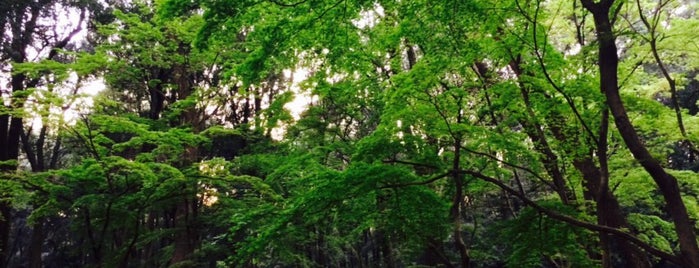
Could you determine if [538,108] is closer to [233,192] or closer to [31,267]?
[233,192]

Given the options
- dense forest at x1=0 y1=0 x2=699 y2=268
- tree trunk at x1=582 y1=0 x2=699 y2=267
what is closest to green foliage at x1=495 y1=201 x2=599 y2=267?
dense forest at x1=0 y1=0 x2=699 y2=268

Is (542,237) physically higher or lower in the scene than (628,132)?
lower

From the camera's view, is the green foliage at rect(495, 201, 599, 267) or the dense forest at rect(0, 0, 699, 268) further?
the green foliage at rect(495, 201, 599, 267)

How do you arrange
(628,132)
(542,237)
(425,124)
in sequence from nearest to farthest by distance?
(628,132) < (425,124) < (542,237)

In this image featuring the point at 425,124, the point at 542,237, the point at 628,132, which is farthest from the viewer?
the point at 542,237

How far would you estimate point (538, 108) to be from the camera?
6480mm

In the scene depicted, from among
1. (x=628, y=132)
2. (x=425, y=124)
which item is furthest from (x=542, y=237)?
(x=425, y=124)

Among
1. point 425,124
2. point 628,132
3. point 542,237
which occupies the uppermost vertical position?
point 425,124

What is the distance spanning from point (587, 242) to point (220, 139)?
16862 millimetres

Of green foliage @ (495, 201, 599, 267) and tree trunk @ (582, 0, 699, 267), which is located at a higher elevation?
tree trunk @ (582, 0, 699, 267)

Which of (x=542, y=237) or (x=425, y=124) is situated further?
(x=542, y=237)

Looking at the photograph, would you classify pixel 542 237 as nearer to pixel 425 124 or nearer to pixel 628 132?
pixel 628 132

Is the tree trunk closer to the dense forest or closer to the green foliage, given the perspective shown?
the dense forest

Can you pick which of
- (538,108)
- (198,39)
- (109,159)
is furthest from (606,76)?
(109,159)
